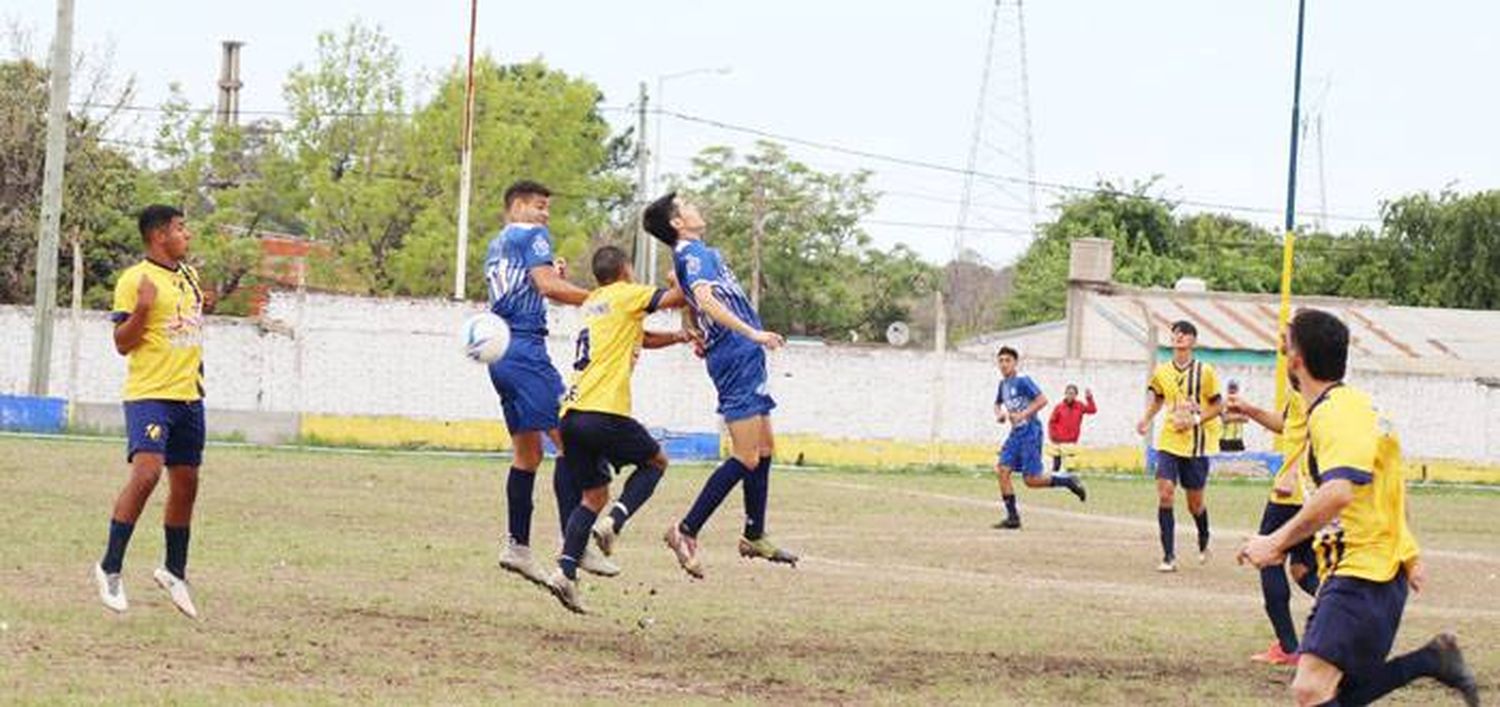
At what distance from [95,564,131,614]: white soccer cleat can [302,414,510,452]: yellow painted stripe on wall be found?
30127 millimetres

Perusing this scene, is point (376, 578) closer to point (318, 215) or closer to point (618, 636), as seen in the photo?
point (618, 636)

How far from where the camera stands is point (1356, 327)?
6144 cm

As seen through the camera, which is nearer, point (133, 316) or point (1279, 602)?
point (133, 316)

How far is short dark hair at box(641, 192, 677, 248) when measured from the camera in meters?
14.4

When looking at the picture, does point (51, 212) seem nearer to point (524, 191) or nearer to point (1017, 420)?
point (1017, 420)

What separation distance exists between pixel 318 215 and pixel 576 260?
9.50 m

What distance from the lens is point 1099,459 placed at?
47.1m

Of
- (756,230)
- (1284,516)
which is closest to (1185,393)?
(1284,516)

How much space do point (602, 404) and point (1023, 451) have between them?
532 inches

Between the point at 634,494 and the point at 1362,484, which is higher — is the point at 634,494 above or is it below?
below

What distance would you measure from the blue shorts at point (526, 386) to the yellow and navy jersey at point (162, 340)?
72.2 inches

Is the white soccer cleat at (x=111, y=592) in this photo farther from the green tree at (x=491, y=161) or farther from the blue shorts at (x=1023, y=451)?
the green tree at (x=491, y=161)

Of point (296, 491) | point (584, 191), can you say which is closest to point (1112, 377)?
point (296, 491)

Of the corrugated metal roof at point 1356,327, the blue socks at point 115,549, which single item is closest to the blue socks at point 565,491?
the blue socks at point 115,549
